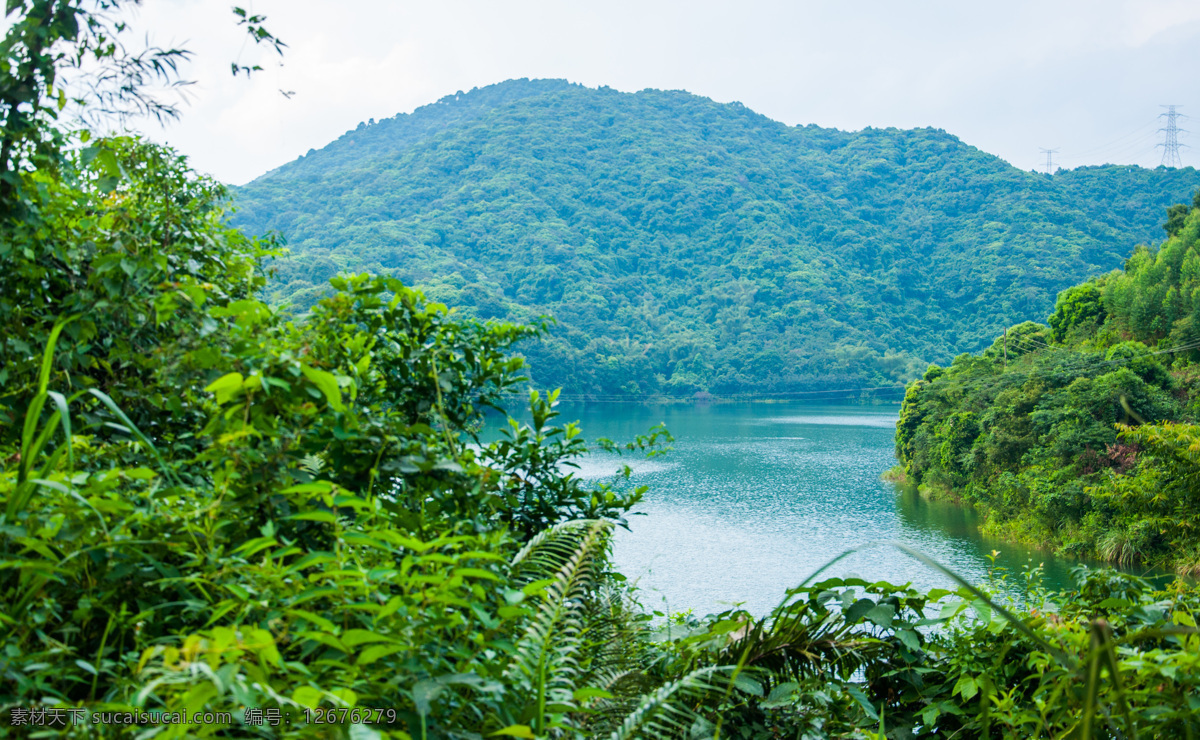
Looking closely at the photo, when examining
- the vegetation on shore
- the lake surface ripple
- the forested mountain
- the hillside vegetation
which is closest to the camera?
the vegetation on shore

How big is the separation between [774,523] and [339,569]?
19446 mm

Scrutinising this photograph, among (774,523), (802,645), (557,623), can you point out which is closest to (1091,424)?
(774,523)

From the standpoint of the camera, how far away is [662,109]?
345 ft

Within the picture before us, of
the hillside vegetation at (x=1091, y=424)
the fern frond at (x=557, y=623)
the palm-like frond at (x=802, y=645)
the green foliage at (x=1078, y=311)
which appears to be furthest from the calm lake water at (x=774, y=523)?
the green foliage at (x=1078, y=311)

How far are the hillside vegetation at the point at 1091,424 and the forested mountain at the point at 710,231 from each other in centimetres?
2409

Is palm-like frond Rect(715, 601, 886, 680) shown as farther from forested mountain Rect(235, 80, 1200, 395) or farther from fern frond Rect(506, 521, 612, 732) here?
forested mountain Rect(235, 80, 1200, 395)

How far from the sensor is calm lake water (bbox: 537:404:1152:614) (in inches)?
552

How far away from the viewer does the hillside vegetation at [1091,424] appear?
12938 mm

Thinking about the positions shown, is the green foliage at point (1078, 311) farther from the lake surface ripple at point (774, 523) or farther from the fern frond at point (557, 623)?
the fern frond at point (557, 623)

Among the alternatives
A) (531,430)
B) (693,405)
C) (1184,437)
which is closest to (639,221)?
(693,405)

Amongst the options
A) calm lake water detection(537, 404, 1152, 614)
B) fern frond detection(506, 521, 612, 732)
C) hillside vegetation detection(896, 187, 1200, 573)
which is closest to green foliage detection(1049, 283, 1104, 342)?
hillside vegetation detection(896, 187, 1200, 573)

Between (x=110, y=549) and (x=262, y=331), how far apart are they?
42cm

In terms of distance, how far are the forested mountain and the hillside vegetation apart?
948 inches

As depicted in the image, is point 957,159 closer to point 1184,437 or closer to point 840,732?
point 1184,437
